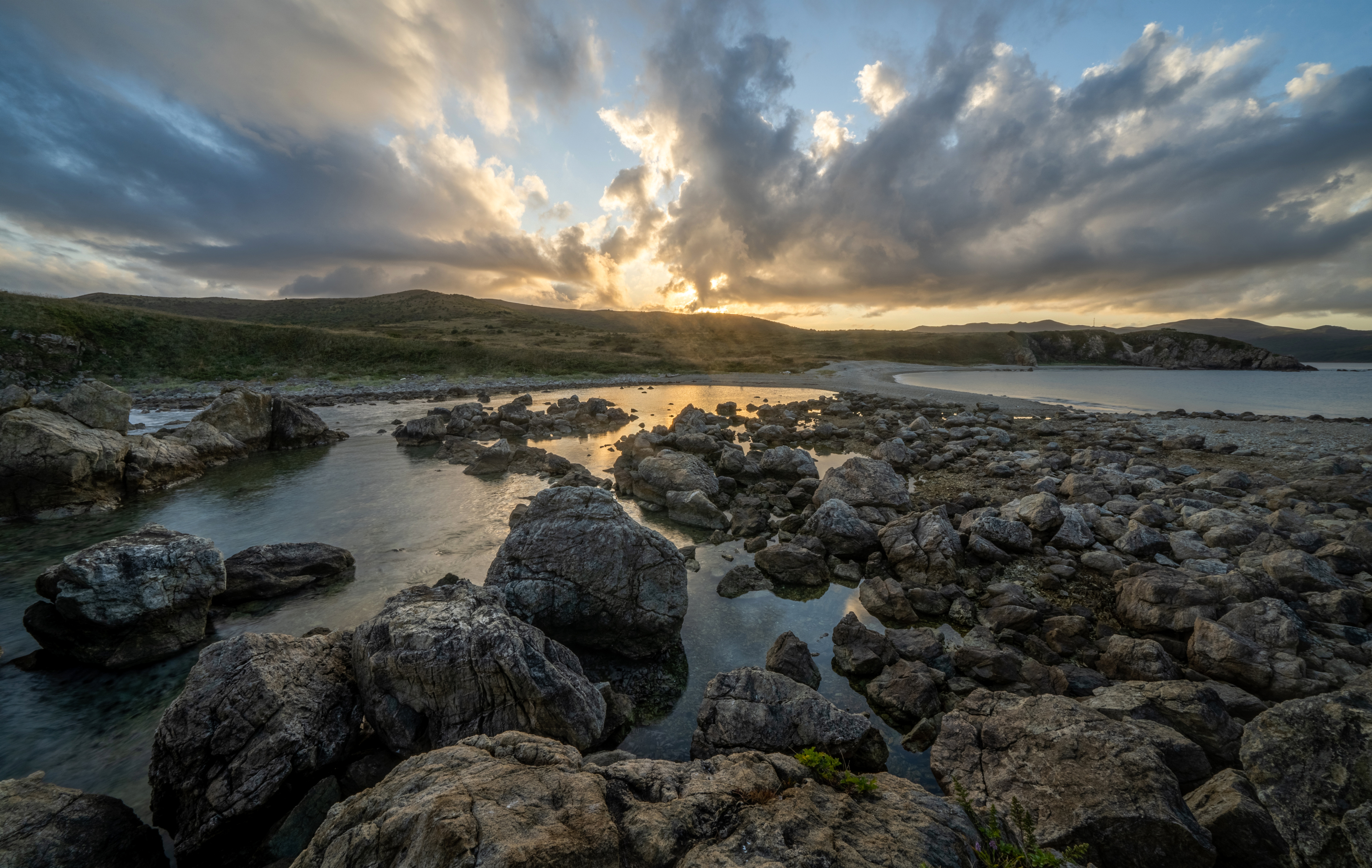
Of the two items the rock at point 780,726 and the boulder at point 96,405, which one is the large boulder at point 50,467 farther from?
the rock at point 780,726

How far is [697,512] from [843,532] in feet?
16.9

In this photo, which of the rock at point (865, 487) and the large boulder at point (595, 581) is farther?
the rock at point (865, 487)

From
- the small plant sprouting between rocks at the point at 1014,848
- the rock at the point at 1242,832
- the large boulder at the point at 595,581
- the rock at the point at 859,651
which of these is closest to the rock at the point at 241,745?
the large boulder at the point at 595,581

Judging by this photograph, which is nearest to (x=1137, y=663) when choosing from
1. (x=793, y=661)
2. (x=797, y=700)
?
(x=793, y=661)

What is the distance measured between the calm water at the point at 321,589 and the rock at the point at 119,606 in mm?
403

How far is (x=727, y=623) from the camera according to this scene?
11.1 m

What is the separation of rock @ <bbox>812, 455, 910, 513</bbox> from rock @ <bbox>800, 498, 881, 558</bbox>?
1.99 metres

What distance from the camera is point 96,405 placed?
21438mm

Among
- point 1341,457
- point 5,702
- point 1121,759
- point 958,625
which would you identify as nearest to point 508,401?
point 5,702

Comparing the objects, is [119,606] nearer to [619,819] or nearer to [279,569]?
[279,569]

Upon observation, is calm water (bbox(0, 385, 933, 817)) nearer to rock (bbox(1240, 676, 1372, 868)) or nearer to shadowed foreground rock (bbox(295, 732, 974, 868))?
shadowed foreground rock (bbox(295, 732, 974, 868))

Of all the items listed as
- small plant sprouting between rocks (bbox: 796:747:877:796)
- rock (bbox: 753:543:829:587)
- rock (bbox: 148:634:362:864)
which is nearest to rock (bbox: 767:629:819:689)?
Answer: rock (bbox: 753:543:829:587)

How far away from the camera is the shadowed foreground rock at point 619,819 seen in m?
3.64

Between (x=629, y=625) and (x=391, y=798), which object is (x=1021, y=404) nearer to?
(x=629, y=625)
